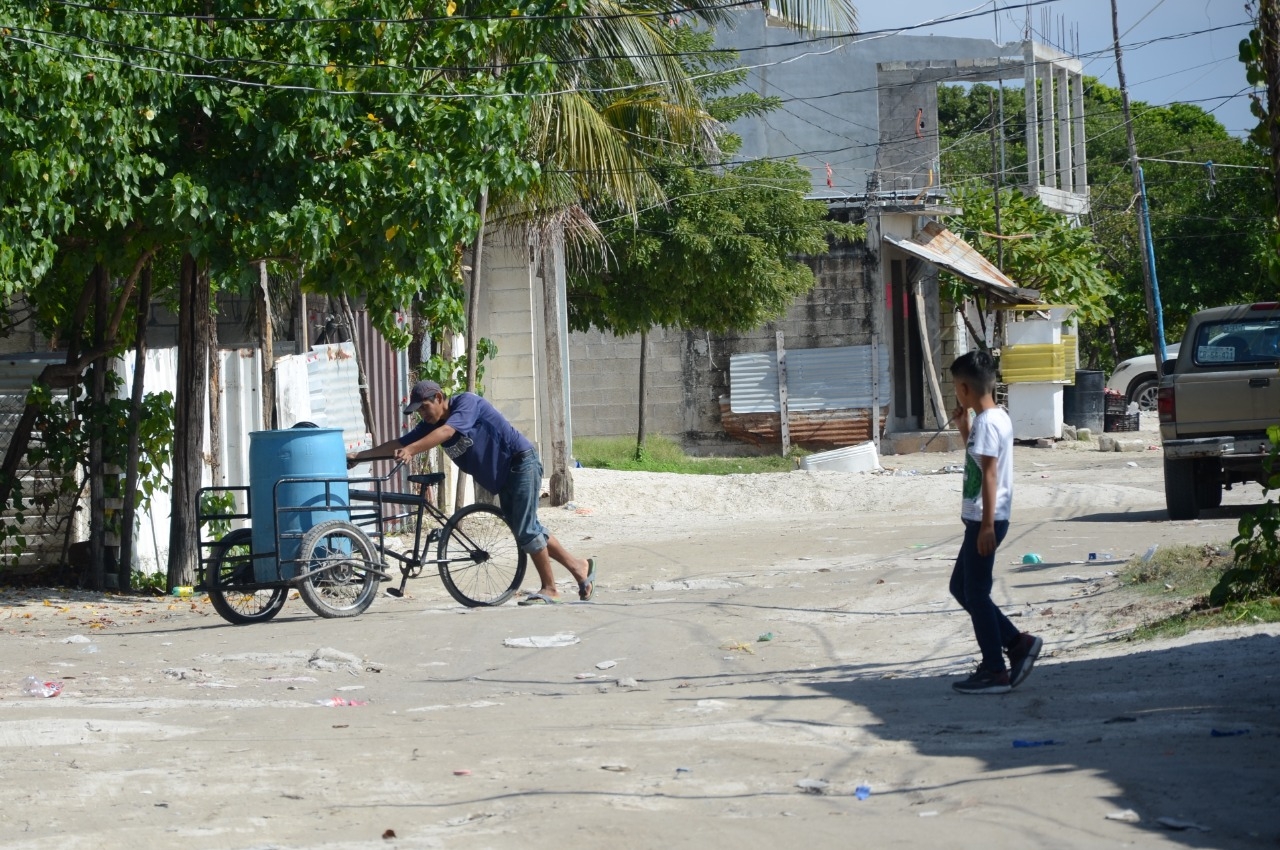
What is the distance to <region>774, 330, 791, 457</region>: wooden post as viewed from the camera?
26094 mm

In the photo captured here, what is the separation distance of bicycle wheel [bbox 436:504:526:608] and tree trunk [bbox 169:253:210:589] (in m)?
2.51

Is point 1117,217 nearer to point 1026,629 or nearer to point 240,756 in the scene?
point 1026,629

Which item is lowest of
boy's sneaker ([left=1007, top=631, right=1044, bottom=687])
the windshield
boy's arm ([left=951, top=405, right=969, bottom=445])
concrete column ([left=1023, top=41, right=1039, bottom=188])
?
boy's sneaker ([left=1007, top=631, right=1044, bottom=687])

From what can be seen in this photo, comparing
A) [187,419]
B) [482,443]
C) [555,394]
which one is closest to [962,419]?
[482,443]

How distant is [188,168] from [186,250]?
Answer: 60 cm

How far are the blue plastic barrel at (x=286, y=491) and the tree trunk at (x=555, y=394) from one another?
7637 mm

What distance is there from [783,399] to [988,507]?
64.1 feet

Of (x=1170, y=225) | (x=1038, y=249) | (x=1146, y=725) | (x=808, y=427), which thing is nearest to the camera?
(x=1146, y=725)

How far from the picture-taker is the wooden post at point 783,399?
26.1m

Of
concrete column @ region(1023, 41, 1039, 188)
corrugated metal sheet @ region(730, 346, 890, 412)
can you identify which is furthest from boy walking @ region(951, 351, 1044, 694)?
concrete column @ region(1023, 41, 1039, 188)

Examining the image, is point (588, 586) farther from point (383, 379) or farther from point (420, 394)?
point (383, 379)

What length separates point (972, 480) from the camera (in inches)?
267

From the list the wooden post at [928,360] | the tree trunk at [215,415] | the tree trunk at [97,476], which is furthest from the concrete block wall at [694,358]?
the tree trunk at [97,476]

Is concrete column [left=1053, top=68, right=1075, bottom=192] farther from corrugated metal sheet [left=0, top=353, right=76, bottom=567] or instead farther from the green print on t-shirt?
the green print on t-shirt
